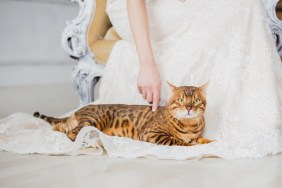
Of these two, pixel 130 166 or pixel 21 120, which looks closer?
pixel 130 166

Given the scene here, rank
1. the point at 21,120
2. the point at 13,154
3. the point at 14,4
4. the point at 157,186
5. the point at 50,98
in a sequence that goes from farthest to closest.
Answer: the point at 14,4 → the point at 50,98 → the point at 21,120 → the point at 13,154 → the point at 157,186

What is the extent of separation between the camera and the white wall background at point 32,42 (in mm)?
4406

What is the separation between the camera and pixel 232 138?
1590 mm

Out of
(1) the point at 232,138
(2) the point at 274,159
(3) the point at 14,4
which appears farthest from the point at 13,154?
(3) the point at 14,4

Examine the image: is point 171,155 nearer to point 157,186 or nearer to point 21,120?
point 157,186

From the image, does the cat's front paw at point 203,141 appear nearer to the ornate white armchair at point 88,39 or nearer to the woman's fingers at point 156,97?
the woman's fingers at point 156,97

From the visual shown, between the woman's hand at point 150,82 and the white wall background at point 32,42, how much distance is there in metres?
3.03

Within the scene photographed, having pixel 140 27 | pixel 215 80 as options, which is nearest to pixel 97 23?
pixel 140 27

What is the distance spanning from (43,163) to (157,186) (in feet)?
1.40

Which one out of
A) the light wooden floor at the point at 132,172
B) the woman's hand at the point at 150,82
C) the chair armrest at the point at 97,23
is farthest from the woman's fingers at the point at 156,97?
the chair armrest at the point at 97,23

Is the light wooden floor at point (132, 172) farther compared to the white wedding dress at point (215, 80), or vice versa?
the white wedding dress at point (215, 80)

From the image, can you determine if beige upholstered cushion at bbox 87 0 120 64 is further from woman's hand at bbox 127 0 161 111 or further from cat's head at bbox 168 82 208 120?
cat's head at bbox 168 82 208 120

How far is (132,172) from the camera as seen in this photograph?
131 cm

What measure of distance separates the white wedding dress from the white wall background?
8.58 feet
